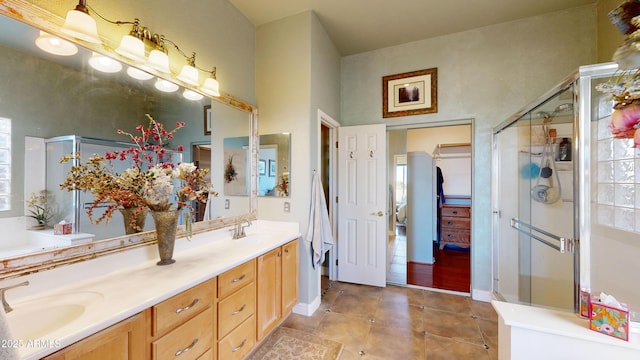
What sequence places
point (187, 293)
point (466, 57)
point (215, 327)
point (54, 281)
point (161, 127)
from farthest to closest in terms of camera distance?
point (466, 57), point (161, 127), point (215, 327), point (187, 293), point (54, 281)

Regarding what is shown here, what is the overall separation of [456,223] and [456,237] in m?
0.26

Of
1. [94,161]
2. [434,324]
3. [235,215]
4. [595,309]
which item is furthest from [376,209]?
[94,161]

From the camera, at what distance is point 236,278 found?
5.22 feet

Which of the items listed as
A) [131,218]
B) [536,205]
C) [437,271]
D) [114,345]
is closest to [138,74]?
[131,218]

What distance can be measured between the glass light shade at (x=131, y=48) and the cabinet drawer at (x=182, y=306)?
1.44 metres

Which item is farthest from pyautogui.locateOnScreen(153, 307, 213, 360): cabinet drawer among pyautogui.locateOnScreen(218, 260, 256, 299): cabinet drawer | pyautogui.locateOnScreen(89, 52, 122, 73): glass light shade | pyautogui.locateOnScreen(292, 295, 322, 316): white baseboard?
pyautogui.locateOnScreen(89, 52, 122, 73): glass light shade

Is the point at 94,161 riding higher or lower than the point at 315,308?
higher

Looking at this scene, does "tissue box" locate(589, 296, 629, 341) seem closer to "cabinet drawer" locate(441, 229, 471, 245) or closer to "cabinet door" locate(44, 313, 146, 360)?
"cabinet door" locate(44, 313, 146, 360)

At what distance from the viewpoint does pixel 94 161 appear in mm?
1337

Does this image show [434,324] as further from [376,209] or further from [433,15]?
[433,15]

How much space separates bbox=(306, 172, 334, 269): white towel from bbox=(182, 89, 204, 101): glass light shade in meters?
1.26

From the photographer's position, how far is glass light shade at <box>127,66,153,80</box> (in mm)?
1529

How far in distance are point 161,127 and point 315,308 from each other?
2203 millimetres

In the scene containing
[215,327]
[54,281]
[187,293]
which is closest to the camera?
[54,281]
